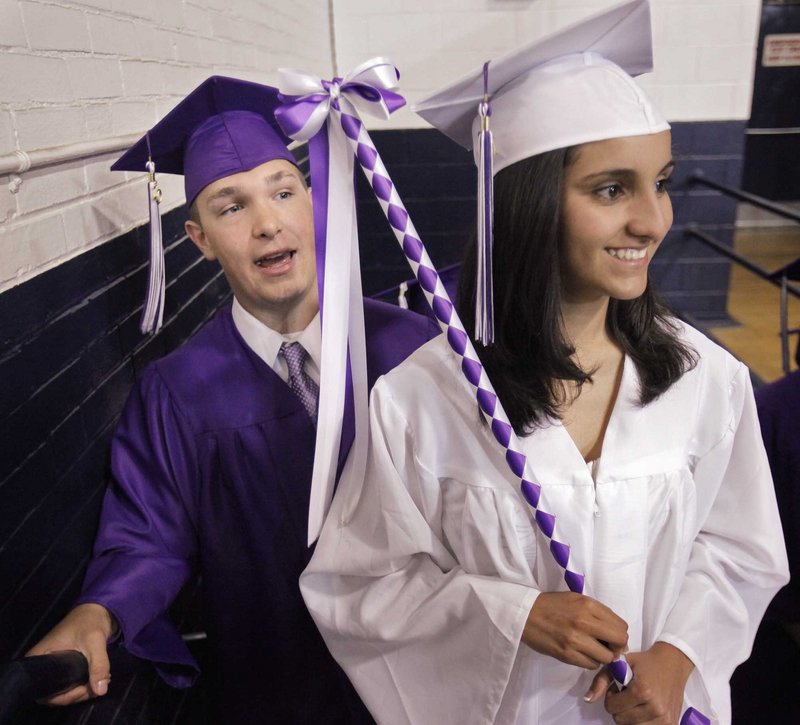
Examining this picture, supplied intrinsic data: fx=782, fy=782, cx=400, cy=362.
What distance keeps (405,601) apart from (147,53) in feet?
4.37

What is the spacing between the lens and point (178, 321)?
1977mm

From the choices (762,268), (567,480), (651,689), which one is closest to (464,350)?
(567,480)

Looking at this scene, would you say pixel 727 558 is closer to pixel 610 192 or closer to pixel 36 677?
pixel 610 192

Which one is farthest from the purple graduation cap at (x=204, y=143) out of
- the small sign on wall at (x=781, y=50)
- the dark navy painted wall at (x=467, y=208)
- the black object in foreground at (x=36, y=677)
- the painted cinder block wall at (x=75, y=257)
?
the small sign on wall at (x=781, y=50)

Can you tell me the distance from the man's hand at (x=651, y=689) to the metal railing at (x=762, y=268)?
2187 millimetres

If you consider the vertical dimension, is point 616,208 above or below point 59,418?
above

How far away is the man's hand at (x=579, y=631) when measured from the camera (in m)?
1.01

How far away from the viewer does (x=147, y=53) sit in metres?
1.76

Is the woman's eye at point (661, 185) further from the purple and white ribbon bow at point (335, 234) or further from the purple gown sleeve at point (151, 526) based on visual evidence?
the purple gown sleeve at point (151, 526)

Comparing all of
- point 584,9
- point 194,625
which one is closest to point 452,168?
point 584,9

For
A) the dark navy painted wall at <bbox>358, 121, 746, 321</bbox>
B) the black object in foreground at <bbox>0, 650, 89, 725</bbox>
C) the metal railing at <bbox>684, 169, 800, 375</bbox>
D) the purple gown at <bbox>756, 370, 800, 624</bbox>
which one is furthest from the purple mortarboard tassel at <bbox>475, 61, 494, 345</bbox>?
the dark navy painted wall at <bbox>358, 121, 746, 321</bbox>

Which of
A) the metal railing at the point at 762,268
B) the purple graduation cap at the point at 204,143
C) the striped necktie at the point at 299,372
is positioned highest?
the purple graduation cap at the point at 204,143

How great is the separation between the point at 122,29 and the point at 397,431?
108cm

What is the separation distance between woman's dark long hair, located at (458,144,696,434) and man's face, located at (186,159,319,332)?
44 centimetres
